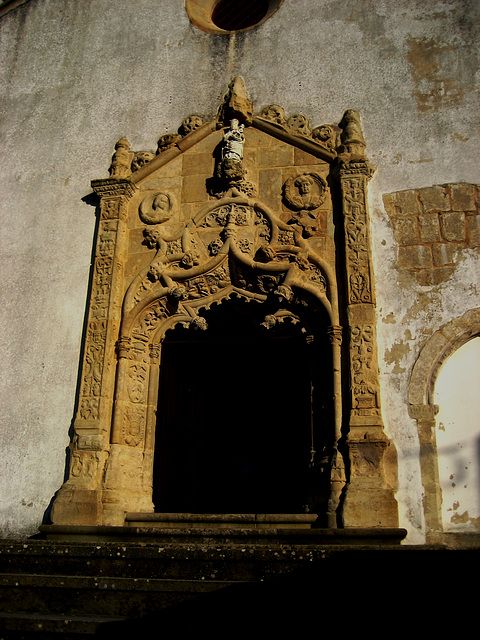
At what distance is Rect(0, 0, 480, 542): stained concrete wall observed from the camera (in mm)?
7160

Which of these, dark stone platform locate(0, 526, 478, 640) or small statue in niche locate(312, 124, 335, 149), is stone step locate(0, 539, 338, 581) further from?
small statue in niche locate(312, 124, 335, 149)

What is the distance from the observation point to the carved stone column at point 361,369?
6.19 meters

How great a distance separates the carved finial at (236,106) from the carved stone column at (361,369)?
1229 millimetres

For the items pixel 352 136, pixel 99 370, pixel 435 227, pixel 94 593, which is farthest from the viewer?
pixel 352 136

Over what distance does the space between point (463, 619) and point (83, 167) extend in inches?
274

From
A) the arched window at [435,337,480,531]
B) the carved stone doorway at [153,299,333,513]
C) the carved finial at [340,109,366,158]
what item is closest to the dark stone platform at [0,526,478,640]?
the arched window at [435,337,480,531]

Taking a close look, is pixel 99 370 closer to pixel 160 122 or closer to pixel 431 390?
pixel 160 122

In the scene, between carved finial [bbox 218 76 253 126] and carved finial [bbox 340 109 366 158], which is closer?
carved finial [bbox 340 109 366 158]

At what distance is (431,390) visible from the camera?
663cm

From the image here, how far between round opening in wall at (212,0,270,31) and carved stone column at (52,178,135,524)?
303 cm

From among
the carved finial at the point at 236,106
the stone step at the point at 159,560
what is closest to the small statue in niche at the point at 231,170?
the carved finial at the point at 236,106

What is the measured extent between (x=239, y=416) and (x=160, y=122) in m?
5.46

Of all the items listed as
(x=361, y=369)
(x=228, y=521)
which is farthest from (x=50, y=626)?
(x=361, y=369)

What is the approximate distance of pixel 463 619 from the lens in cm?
381
